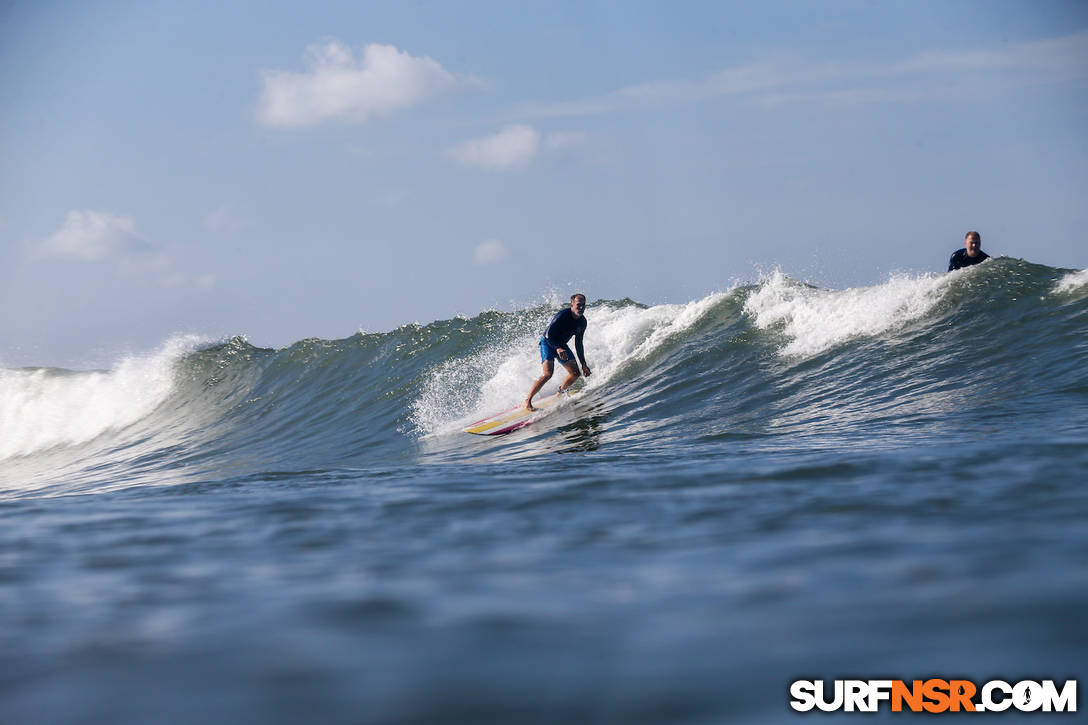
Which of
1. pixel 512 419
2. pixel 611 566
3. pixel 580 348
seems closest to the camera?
pixel 611 566

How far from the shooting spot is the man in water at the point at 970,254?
41.8 feet

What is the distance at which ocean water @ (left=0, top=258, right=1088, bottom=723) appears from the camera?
2217 millimetres

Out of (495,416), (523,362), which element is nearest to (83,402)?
(523,362)

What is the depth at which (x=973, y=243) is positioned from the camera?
1272 cm

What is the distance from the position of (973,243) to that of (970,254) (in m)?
0.19

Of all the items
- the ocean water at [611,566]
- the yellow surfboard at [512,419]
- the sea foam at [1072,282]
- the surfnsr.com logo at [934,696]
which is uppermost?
the sea foam at [1072,282]

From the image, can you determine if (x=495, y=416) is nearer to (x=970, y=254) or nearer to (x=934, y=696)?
(x=970, y=254)

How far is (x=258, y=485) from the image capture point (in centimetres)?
691

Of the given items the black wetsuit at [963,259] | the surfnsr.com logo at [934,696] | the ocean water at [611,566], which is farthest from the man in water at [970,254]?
the surfnsr.com logo at [934,696]

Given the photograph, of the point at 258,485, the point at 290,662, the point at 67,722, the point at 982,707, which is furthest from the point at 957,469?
the point at 258,485

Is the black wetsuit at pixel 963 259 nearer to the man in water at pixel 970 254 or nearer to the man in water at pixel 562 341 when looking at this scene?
the man in water at pixel 970 254

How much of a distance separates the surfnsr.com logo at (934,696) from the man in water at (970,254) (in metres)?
12.1

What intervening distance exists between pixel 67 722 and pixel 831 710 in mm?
1860

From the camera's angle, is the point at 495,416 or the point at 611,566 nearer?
the point at 611,566
